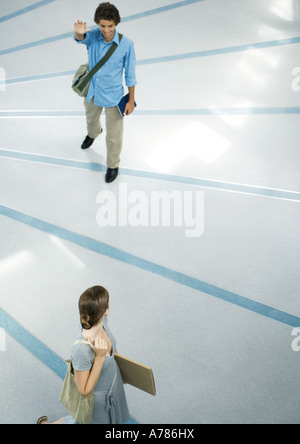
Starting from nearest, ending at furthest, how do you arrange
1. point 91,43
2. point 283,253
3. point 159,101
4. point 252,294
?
point 252,294, point 283,253, point 91,43, point 159,101

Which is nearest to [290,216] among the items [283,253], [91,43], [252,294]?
[283,253]

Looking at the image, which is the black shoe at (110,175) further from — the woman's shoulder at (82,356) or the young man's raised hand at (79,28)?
the woman's shoulder at (82,356)

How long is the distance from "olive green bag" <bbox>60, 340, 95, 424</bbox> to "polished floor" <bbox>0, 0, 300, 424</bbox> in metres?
0.47

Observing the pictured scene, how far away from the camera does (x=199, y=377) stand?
7.14 feet

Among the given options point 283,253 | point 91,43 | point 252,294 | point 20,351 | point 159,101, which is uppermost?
point 159,101

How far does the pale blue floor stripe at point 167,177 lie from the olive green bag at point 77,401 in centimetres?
227

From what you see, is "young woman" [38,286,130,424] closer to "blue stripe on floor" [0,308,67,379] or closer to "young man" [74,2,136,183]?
"blue stripe on floor" [0,308,67,379]

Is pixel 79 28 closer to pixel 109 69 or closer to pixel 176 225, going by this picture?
pixel 109 69
